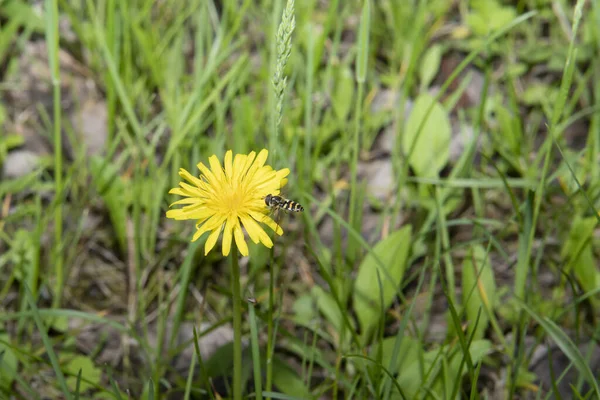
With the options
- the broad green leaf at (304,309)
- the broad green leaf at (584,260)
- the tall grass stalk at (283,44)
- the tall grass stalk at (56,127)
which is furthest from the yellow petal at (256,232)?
the broad green leaf at (584,260)

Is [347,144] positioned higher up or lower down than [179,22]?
lower down

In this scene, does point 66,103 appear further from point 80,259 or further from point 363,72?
point 363,72

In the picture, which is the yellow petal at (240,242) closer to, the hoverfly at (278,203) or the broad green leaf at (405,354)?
the hoverfly at (278,203)

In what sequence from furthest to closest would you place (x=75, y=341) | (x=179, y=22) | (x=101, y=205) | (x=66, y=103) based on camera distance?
(x=66, y=103)
(x=179, y=22)
(x=101, y=205)
(x=75, y=341)

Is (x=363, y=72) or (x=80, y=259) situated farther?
(x=80, y=259)

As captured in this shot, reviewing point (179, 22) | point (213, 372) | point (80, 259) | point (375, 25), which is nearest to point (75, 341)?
point (80, 259)

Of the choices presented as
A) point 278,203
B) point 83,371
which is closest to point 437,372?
point 278,203

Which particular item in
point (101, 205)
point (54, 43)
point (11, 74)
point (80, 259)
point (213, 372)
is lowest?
point (213, 372)
